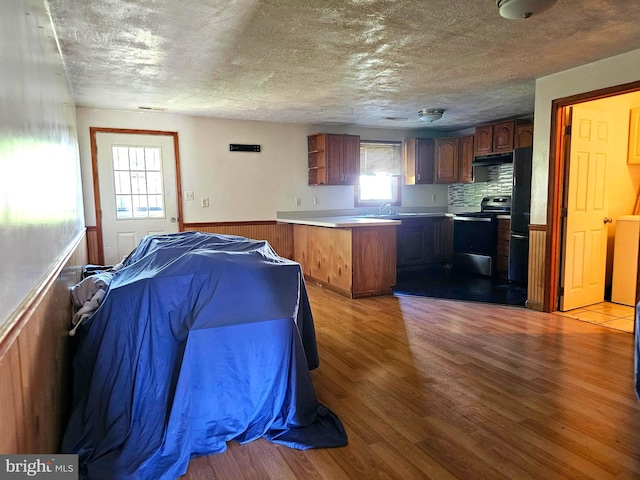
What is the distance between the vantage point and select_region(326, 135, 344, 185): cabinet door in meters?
5.92

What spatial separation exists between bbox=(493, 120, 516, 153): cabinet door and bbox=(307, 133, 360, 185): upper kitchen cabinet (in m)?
1.95

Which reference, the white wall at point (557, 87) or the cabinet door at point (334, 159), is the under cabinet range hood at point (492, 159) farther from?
the cabinet door at point (334, 159)

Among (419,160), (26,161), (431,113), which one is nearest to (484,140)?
(419,160)

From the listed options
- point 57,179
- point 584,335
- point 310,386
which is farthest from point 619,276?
point 57,179

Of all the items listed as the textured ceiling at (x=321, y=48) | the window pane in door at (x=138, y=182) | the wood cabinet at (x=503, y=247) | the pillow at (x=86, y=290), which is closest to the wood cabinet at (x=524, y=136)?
the textured ceiling at (x=321, y=48)

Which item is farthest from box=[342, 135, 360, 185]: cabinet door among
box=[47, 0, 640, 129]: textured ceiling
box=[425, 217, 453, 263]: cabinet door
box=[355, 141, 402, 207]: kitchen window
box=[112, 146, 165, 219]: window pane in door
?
box=[112, 146, 165, 219]: window pane in door

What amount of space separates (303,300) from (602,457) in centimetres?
166

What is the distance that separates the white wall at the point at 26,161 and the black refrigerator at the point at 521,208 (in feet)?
15.7

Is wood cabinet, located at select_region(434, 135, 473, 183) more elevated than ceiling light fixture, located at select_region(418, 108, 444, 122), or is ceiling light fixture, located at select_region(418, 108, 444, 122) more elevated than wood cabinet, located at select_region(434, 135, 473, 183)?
ceiling light fixture, located at select_region(418, 108, 444, 122)

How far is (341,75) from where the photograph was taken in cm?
366

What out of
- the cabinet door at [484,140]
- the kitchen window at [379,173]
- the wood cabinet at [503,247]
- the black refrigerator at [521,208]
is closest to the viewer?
the black refrigerator at [521,208]

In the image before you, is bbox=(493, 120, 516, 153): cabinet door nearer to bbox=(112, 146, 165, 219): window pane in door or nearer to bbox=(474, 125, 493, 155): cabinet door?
bbox=(474, 125, 493, 155): cabinet door

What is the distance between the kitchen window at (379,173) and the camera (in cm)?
661

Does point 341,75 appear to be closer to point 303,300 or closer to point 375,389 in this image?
point 303,300
